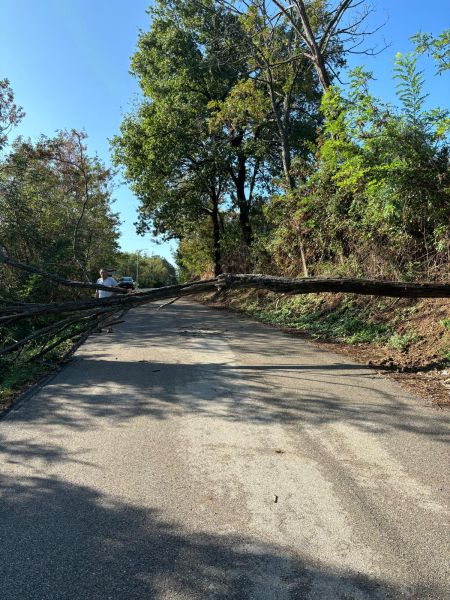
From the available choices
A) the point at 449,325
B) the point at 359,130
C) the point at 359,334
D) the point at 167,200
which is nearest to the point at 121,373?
the point at 359,334

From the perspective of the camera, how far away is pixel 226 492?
2939mm

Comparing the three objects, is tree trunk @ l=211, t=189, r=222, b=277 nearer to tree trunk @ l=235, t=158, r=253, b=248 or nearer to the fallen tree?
tree trunk @ l=235, t=158, r=253, b=248

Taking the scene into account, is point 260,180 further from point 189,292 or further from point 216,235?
point 189,292

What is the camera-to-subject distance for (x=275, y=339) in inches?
360

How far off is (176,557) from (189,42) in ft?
70.2

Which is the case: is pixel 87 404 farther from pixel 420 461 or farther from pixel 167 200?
pixel 167 200

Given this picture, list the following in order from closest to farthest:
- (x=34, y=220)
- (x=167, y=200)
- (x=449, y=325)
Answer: (x=449, y=325), (x=34, y=220), (x=167, y=200)

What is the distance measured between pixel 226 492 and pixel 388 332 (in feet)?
18.5

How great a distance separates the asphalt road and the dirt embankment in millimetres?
594

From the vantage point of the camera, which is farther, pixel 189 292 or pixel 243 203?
pixel 243 203

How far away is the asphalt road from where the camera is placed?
2113 mm

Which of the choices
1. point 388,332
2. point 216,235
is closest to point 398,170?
point 388,332

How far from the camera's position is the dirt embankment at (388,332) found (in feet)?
18.1

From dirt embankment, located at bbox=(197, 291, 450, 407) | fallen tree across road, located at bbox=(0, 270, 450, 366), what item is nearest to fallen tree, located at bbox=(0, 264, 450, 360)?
fallen tree across road, located at bbox=(0, 270, 450, 366)
